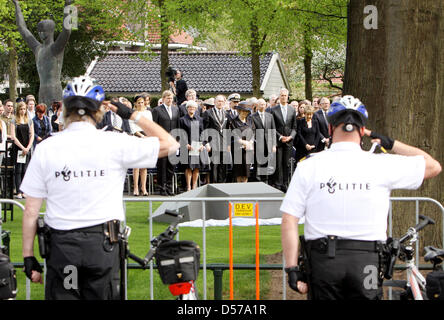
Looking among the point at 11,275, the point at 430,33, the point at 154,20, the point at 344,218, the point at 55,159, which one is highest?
the point at 154,20

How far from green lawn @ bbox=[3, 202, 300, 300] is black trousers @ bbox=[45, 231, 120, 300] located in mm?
2610

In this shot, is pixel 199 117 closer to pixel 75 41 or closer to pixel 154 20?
pixel 154 20

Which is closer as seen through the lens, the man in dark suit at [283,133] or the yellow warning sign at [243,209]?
the yellow warning sign at [243,209]

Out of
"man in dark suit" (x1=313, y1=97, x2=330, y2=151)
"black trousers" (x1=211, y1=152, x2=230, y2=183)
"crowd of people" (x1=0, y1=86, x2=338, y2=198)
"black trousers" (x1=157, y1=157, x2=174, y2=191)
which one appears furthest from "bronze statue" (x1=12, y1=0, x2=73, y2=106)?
"man in dark suit" (x1=313, y1=97, x2=330, y2=151)

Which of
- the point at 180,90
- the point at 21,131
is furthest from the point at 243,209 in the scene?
the point at 180,90

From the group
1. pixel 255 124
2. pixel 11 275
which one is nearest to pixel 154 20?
pixel 255 124

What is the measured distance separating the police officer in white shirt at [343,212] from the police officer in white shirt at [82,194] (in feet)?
3.46

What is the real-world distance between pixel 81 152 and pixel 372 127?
186 inches

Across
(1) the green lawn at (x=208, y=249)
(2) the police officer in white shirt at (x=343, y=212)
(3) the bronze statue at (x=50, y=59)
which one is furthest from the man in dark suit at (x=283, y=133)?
(2) the police officer in white shirt at (x=343, y=212)

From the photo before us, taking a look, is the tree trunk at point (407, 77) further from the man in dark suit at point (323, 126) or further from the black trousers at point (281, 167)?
the man in dark suit at point (323, 126)

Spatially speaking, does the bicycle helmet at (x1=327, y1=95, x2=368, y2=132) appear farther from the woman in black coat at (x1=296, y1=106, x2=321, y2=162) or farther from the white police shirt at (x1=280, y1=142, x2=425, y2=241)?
the woman in black coat at (x1=296, y1=106, x2=321, y2=162)

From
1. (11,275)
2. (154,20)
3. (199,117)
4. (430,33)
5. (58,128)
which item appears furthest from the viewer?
(154,20)

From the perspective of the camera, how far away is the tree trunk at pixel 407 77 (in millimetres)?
8375

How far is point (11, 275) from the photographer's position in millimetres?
5172
